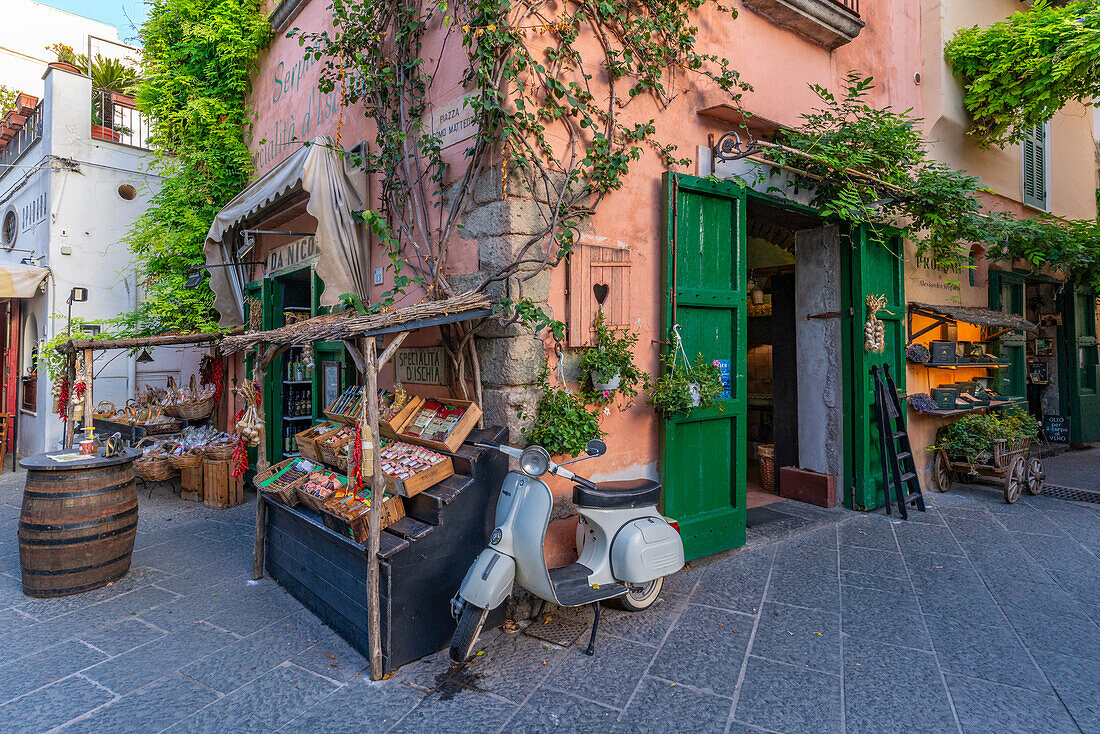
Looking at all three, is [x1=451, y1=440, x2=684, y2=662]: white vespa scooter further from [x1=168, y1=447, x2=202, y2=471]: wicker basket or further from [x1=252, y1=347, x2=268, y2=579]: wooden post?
[x1=168, y1=447, x2=202, y2=471]: wicker basket

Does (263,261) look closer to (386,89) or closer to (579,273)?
(386,89)

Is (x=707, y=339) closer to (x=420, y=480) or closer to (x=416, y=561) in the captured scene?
(x=420, y=480)

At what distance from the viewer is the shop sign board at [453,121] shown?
13.2 feet

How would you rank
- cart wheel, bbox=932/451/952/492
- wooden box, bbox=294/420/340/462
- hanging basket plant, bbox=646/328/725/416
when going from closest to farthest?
wooden box, bbox=294/420/340/462 → hanging basket plant, bbox=646/328/725/416 → cart wheel, bbox=932/451/952/492

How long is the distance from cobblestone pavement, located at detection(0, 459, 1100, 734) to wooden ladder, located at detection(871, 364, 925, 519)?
118 cm

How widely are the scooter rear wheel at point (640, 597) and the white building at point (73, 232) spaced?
7722 millimetres

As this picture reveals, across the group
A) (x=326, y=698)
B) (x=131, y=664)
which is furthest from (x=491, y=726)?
(x=131, y=664)

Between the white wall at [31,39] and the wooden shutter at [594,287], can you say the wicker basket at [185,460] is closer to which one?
the wooden shutter at [594,287]

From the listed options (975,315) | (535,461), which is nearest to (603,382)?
(535,461)

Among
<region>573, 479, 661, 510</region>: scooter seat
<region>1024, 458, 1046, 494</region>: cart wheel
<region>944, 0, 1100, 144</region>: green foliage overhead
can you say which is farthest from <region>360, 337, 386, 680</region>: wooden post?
<region>944, 0, 1100, 144</region>: green foliage overhead

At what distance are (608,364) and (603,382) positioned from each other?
0.13m

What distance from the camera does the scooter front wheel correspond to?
303cm

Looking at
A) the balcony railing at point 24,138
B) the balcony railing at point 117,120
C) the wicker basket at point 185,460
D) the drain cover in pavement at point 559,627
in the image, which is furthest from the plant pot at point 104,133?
the drain cover in pavement at point 559,627

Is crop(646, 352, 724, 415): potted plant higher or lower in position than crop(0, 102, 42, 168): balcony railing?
lower
